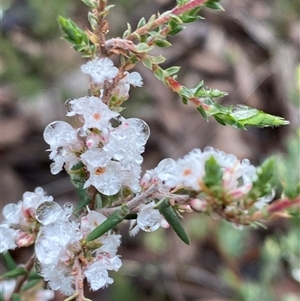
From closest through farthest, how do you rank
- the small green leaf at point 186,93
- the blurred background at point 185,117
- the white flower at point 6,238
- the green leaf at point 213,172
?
the green leaf at point 213,172, the small green leaf at point 186,93, the white flower at point 6,238, the blurred background at point 185,117

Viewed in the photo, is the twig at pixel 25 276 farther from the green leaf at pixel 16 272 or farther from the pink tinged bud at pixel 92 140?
the pink tinged bud at pixel 92 140

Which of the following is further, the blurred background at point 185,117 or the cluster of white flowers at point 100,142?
the blurred background at point 185,117

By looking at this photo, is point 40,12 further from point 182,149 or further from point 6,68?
point 182,149

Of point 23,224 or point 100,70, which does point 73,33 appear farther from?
point 23,224

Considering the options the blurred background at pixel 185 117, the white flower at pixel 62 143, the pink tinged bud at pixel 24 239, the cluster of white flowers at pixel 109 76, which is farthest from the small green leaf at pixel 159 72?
the blurred background at pixel 185 117

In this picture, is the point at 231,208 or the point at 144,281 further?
the point at 144,281

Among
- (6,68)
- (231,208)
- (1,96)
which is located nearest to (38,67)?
(6,68)

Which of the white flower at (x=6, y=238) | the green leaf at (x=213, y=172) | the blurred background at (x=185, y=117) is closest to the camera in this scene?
the green leaf at (x=213, y=172)

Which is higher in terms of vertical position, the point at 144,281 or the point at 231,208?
the point at 231,208
